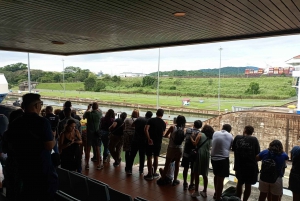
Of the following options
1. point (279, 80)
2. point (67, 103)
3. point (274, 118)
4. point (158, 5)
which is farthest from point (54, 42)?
point (279, 80)

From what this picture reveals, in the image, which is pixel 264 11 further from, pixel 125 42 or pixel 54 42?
pixel 54 42

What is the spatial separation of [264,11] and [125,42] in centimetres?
338

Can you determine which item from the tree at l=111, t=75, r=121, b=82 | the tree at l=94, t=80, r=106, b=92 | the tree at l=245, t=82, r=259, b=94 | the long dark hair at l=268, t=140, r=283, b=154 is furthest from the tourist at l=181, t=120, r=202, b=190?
the tree at l=245, t=82, r=259, b=94

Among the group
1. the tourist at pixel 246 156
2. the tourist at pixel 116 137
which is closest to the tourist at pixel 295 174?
the tourist at pixel 246 156

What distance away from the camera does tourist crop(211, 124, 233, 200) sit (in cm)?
353

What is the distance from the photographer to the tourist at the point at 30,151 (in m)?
1.77

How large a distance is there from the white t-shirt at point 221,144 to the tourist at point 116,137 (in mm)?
1959

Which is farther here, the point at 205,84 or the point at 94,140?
the point at 205,84

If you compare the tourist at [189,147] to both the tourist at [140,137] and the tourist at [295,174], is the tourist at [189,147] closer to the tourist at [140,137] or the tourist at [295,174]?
the tourist at [140,137]

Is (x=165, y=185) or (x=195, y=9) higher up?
(x=195, y=9)

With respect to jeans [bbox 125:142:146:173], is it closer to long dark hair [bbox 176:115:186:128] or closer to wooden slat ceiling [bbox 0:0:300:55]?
long dark hair [bbox 176:115:186:128]

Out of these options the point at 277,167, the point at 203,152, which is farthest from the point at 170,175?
the point at 277,167

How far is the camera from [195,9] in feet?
10.6

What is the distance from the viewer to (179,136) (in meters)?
4.06
